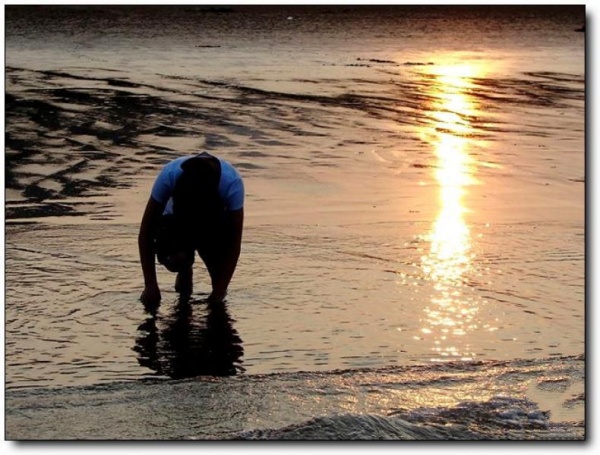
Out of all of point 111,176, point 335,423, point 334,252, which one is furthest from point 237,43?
point 335,423

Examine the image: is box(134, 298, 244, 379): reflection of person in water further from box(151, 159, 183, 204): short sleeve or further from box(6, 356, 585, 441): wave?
box(151, 159, 183, 204): short sleeve

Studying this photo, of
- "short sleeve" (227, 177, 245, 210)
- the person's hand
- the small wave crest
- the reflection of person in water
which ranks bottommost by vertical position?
the small wave crest

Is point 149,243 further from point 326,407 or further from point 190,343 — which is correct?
point 326,407

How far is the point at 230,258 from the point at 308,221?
166 centimetres

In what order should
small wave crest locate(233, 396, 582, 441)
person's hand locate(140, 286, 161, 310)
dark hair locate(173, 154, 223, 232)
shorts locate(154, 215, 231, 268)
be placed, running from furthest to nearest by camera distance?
person's hand locate(140, 286, 161, 310) → shorts locate(154, 215, 231, 268) → dark hair locate(173, 154, 223, 232) → small wave crest locate(233, 396, 582, 441)

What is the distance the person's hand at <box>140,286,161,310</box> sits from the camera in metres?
5.51

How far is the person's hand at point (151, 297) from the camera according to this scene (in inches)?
217

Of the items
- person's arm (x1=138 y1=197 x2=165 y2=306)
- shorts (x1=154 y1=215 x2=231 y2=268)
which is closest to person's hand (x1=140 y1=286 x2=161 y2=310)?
person's arm (x1=138 y1=197 x2=165 y2=306)

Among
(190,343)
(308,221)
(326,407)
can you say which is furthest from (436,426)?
(308,221)

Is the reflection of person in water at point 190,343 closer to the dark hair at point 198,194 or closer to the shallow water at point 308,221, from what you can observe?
the shallow water at point 308,221

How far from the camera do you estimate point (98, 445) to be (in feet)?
14.4

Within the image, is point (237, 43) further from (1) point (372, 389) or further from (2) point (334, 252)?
(1) point (372, 389)

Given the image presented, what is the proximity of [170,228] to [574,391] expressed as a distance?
1643 mm

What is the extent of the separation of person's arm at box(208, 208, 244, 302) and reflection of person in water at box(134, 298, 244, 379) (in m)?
0.08
